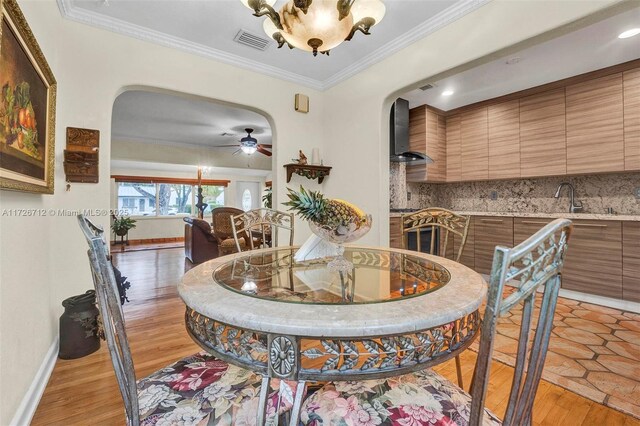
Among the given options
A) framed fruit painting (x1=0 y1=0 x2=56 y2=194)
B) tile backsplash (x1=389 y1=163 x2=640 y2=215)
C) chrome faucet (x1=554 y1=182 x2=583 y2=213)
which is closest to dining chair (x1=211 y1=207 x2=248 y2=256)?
tile backsplash (x1=389 y1=163 x2=640 y2=215)

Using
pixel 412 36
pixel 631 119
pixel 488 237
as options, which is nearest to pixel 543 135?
pixel 631 119

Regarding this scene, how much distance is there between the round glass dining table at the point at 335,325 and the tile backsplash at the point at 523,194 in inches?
143

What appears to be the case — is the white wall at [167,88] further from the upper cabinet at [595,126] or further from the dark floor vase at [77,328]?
the upper cabinet at [595,126]

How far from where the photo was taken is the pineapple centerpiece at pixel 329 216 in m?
1.16

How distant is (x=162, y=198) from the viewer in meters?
8.92

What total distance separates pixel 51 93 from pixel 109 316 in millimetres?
1882

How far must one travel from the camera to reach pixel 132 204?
8531 millimetres

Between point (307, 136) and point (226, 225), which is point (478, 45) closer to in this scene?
point (307, 136)

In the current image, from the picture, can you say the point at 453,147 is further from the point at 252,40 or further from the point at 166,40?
the point at 166,40

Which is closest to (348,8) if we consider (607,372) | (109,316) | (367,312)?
(367,312)

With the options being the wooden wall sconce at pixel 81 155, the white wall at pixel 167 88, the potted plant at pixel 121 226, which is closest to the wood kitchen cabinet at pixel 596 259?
the white wall at pixel 167 88

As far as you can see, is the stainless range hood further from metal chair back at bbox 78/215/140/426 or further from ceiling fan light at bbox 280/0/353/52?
metal chair back at bbox 78/215/140/426

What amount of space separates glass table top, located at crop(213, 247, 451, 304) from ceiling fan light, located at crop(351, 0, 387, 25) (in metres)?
1.27

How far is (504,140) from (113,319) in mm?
4592
